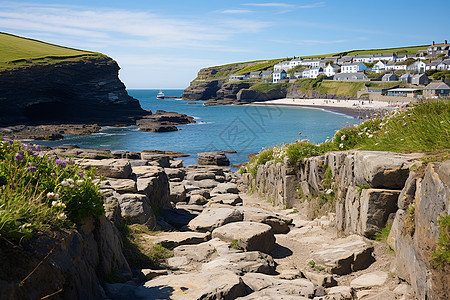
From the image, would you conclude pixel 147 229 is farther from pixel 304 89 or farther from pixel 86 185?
pixel 304 89

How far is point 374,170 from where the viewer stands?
6.70 meters

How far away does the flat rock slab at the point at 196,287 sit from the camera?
470cm

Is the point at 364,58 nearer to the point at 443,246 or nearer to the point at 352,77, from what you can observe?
the point at 352,77

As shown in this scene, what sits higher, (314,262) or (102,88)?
(102,88)

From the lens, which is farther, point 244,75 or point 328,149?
point 244,75

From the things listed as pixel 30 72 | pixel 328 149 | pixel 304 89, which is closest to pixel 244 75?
pixel 304 89

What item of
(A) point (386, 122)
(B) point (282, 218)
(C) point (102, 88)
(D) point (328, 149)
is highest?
(C) point (102, 88)

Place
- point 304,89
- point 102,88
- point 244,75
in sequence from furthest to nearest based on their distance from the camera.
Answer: point 244,75 → point 304,89 → point 102,88

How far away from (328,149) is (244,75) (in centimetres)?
17521

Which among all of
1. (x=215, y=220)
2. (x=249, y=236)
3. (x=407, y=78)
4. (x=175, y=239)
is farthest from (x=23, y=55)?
(x=407, y=78)

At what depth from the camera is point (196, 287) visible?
194 inches

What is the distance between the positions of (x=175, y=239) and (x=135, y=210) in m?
1.27

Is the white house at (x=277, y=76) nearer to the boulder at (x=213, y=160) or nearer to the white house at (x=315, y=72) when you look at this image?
the white house at (x=315, y=72)

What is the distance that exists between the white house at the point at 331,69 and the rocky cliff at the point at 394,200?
150228mm
